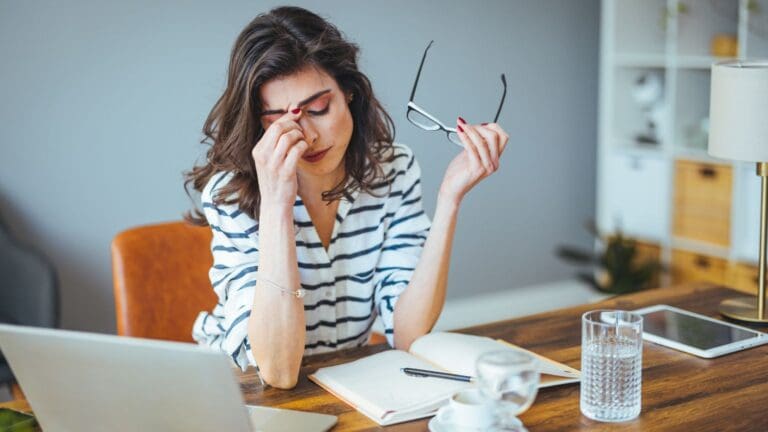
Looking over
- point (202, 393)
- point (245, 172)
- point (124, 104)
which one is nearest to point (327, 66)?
point (245, 172)

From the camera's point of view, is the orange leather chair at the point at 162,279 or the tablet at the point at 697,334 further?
the orange leather chair at the point at 162,279

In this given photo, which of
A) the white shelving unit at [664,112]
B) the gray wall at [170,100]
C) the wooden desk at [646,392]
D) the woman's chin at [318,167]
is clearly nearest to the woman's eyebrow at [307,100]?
the woman's chin at [318,167]

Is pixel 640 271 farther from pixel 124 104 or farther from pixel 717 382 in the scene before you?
pixel 717 382

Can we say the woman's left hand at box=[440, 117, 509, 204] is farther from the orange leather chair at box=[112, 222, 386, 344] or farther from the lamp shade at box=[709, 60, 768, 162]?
the orange leather chair at box=[112, 222, 386, 344]

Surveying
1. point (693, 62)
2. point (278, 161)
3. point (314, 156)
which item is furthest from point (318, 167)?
point (693, 62)

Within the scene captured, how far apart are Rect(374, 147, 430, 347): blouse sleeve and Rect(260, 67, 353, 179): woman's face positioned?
0.71 ft

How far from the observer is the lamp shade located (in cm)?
169

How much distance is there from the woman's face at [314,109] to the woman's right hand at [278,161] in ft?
0.32

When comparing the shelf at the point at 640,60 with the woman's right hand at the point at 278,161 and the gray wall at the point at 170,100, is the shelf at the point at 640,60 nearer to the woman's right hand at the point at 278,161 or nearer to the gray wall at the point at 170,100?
the gray wall at the point at 170,100

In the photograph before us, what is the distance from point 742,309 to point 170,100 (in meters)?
2.05

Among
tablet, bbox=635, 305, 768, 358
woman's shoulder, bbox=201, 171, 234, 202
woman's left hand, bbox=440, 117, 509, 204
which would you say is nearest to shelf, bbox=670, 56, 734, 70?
tablet, bbox=635, 305, 768, 358

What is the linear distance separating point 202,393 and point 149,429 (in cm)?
12

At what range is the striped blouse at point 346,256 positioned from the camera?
5.41 feet

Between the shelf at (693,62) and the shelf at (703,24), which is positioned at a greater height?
the shelf at (703,24)
